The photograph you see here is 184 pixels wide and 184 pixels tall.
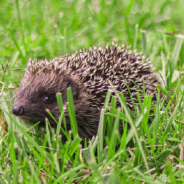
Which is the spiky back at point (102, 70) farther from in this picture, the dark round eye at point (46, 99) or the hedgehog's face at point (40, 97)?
the dark round eye at point (46, 99)

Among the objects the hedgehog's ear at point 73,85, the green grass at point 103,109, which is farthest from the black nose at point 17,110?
the hedgehog's ear at point 73,85

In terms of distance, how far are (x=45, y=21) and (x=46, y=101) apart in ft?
11.3

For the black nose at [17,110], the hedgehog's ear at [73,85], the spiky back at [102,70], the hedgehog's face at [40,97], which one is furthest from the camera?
the spiky back at [102,70]

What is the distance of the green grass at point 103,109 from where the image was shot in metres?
3.21

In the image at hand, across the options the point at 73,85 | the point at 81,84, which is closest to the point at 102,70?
the point at 81,84

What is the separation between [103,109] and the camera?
136 inches

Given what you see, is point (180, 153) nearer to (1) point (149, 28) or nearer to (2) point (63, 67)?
(2) point (63, 67)

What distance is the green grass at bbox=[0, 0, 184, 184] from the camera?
10.5 ft

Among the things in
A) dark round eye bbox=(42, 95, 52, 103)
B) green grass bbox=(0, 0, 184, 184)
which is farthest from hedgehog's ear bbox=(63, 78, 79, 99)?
green grass bbox=(0, 0, 184, 184)

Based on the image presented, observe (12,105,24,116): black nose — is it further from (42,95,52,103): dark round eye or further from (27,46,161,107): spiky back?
(27,46,161,107): spiky back

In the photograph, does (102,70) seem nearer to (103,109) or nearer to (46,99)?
(46,99)

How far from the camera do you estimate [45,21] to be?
23.9 ft

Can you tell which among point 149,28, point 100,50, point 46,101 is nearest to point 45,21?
point 149,28

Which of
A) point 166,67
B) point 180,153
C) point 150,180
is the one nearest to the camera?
point 150,180
